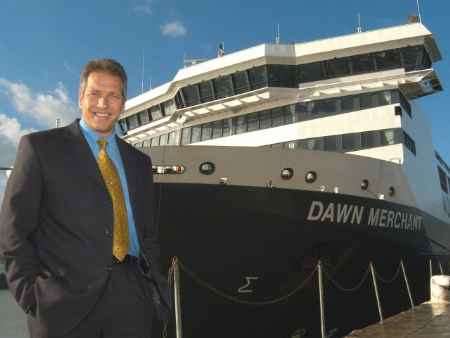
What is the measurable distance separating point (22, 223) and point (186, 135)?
13.5m

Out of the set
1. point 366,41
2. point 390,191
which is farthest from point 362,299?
point 366,41

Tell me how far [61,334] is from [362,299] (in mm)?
9922

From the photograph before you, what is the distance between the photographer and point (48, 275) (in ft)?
7.69

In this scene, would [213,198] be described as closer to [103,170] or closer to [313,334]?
[313,334]

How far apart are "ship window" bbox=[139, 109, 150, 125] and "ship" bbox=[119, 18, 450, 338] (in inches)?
2.7

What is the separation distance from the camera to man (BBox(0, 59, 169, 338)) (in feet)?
7.62

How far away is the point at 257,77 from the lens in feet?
49.1

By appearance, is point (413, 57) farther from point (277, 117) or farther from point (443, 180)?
point (443, 180)

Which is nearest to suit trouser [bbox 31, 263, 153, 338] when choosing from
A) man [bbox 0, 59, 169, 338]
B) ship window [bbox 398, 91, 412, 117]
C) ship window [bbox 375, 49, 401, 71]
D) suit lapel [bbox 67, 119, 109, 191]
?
man [bbox 0, 59, 169, 338]

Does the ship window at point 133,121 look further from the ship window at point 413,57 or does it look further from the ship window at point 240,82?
the ship window at point 413,57

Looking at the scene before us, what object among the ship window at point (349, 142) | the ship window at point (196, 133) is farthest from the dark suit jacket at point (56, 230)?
the ship window at point (196, 133)

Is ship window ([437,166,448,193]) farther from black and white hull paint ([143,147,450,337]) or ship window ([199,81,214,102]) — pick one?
ship window ([199,81,214,102])

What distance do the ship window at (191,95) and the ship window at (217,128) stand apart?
110 cm

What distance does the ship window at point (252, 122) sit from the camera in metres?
14.8
